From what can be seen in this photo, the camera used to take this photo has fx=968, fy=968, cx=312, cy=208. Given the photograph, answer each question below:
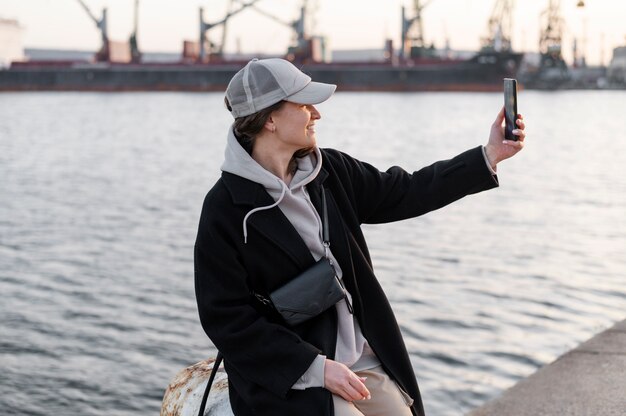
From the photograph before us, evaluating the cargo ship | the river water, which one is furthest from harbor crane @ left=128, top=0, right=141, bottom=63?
the river water

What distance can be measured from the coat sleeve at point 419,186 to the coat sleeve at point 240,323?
42cm

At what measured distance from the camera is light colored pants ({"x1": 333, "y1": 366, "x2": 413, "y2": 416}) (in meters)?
2.17

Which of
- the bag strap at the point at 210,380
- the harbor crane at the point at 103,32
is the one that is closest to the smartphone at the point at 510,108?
the bag strap at the point at 210,380

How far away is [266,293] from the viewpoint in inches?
85.7

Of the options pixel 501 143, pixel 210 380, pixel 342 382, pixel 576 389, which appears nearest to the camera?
pixel 342 382

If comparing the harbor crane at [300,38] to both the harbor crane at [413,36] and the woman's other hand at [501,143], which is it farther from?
the woman's other hand at [501,143]

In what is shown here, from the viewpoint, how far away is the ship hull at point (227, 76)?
212ft

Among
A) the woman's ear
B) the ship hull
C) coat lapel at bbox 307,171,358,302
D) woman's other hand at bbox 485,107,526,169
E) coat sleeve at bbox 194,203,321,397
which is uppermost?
the ship hull

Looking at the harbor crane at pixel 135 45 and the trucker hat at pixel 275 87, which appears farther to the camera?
the harbor crane at pixel 135 45

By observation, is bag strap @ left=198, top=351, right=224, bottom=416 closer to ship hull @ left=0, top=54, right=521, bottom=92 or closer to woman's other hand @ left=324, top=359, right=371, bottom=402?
woman's other hand @ left=324, top=359, right=371, bottom=402

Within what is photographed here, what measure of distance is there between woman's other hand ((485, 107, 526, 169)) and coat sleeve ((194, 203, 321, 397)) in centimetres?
72

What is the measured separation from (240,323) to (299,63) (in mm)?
→ 66081

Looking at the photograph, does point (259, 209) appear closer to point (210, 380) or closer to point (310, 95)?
point (310, 95)

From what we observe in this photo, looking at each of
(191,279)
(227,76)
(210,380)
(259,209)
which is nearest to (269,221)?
(259,209)
